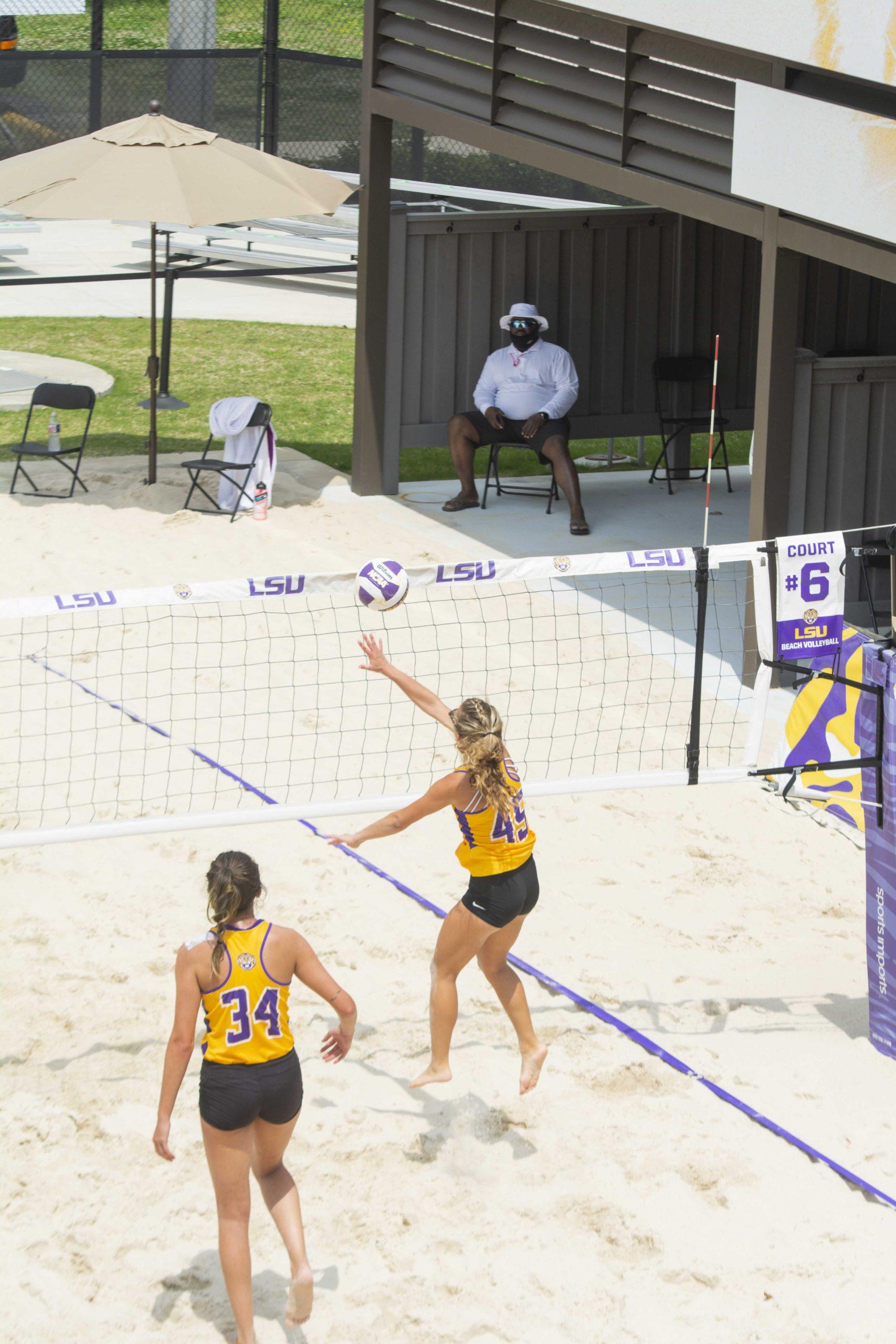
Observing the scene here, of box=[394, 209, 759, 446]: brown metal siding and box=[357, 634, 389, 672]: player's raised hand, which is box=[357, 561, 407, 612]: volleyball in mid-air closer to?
box=[357, 634, 389, 672]: player's raised hand

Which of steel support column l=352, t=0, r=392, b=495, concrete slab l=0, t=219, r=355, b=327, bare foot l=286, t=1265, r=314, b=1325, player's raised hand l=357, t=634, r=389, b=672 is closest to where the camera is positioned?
bare foot l=286, t=1265, r=314, b=1325

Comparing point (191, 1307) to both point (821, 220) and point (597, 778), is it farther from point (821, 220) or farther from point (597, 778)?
point (821, 220)

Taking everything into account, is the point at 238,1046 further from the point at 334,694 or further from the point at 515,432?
the point at 515,432

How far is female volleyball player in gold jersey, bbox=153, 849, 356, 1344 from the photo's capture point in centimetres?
368

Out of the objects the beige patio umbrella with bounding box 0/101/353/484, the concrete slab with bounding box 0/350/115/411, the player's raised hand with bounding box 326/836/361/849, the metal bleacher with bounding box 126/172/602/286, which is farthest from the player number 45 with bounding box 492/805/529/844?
the metal bleacher with bounding box 126/172/602/286

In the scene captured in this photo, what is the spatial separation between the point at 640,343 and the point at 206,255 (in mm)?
7954

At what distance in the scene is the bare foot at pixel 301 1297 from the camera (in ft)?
12.4

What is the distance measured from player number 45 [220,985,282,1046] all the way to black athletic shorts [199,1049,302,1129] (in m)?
0.07

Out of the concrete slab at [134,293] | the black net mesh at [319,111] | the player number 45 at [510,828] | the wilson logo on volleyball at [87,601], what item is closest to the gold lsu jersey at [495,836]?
the player number 45 at [510,828]

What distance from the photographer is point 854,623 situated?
27.2 feet

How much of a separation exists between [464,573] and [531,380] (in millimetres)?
6147

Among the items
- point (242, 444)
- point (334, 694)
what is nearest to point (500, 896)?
point (334, 694)

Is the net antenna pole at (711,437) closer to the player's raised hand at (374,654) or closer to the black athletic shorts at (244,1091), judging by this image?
the player's raised hand at (374,654)

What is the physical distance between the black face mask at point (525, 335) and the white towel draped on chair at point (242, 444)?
181cm
